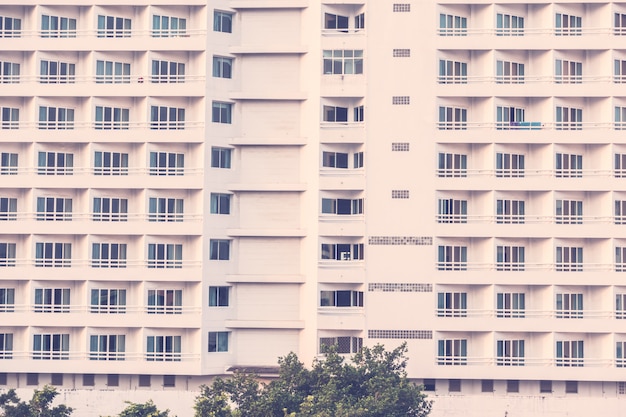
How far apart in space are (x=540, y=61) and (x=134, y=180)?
86.9 feet

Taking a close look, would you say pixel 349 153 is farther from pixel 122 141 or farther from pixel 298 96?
pixel 122 141

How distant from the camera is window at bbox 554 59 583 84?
88000mm

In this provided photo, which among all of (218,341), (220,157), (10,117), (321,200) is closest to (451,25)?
(321,200)

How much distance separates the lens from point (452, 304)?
87062mm

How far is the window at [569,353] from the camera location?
284 feet

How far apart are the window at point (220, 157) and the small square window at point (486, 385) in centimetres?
2097

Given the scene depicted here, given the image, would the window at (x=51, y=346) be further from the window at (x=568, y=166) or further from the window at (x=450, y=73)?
the window at (x=568, y=166)

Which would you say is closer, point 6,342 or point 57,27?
point 6,342

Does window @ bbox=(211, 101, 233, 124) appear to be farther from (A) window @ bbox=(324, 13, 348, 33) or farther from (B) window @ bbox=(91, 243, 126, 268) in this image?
(B) window @ bbox=(91, 243, 126, 268)

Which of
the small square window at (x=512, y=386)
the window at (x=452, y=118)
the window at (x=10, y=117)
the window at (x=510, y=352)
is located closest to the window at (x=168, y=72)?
the window at (x=10, y=117)

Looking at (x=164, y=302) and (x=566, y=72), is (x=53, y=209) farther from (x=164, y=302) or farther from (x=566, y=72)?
(x=566, y=72)

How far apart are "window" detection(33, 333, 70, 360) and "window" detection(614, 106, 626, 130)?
120ft

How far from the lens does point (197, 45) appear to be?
88.2 metres

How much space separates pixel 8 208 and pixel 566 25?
121 feet
